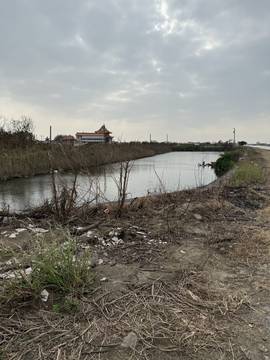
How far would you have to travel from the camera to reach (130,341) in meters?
2.47

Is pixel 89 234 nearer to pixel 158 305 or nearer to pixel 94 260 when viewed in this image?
pixel 94 260

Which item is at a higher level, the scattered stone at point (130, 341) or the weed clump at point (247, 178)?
the weed clump at point (247, 178)

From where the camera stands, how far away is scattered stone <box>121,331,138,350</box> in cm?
243

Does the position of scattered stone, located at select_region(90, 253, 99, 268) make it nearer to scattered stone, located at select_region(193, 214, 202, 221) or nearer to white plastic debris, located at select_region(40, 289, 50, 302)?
white plastic debris, located at select_region(40, 289, 50, 302)

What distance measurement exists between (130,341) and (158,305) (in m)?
0.59

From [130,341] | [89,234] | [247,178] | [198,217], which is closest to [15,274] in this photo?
[130,341]

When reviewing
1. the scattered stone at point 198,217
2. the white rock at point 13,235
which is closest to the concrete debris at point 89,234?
the white rock at point 13,235

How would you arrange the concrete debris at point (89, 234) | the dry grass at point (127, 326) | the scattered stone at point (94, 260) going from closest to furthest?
1. the dry grass at point (127, 326)
2. the scattered stone at point (94, 260)
3. the concrete debris at point (89, 234)

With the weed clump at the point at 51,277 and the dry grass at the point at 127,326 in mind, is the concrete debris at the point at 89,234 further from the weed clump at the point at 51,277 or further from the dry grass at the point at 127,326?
the dry grass at the point at 127,326

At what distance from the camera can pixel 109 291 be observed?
3.23 meters

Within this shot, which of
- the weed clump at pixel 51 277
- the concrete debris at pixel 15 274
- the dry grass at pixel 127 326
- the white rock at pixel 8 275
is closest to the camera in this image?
the dry grass at pixel 127 326

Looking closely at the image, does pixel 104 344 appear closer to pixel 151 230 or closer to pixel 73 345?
pixel 73 345

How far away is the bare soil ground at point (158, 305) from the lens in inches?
95.3

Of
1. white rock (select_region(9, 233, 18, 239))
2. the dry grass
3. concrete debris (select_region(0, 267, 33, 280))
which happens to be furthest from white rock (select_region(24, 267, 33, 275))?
white rock (select_region(9, 233, 18, 239))
